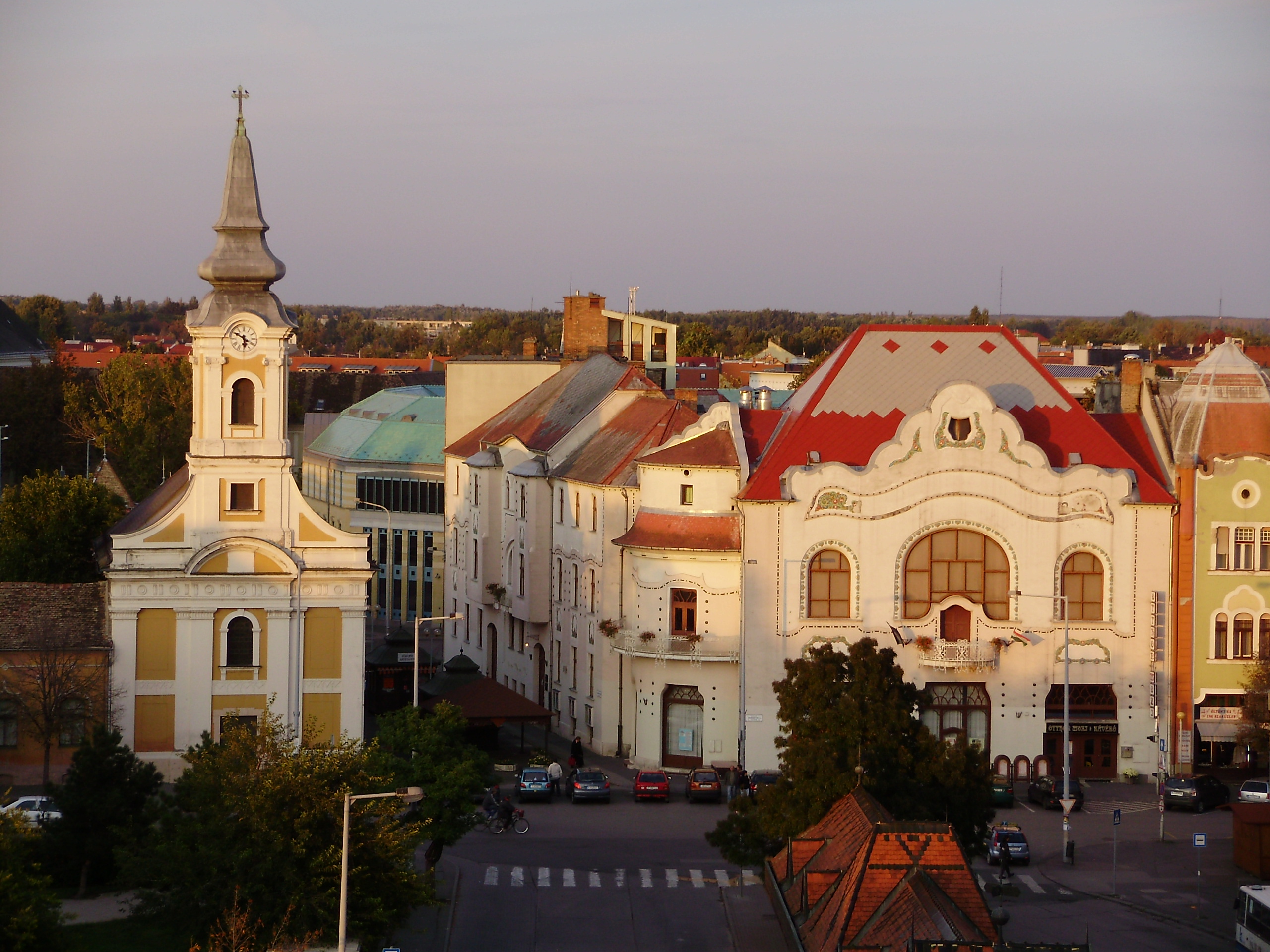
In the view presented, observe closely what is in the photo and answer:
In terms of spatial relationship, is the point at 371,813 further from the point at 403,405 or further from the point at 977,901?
the point at 403,405

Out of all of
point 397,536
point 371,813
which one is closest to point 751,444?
point 371,813

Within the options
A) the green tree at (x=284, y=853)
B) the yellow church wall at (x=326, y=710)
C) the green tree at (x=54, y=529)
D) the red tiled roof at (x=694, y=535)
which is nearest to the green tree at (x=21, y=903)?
the green tree at (x=284, y=853)

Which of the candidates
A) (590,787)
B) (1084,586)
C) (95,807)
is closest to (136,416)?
(590,787)

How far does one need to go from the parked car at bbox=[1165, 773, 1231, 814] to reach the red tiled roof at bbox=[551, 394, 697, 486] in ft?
73.5

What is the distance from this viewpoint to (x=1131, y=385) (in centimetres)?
8144

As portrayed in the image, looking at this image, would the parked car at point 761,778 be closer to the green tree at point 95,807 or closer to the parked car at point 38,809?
the green tree at point 95,807

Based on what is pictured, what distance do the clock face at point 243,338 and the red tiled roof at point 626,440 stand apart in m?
16.9

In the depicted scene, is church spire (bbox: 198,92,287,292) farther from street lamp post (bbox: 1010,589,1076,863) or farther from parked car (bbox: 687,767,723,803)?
street lamp post (bbox: 1010,589,1076,863)

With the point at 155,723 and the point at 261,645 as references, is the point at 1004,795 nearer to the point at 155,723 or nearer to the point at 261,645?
the point at 261,645

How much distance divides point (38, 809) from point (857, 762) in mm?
23443

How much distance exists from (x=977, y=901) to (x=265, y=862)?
14.8 meters

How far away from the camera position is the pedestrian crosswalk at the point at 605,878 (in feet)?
189

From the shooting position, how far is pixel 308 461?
131m

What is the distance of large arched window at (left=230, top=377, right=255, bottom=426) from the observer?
221 feet
